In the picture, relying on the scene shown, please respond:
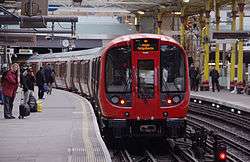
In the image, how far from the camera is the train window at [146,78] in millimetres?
17266

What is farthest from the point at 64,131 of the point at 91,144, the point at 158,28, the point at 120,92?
the point at 158,28

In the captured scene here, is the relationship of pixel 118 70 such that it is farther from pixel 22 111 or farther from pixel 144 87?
pixel 22 111

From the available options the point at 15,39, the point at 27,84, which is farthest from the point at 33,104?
the point at 15,39

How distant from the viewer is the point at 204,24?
1825 inches

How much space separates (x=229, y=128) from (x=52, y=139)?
11554mm

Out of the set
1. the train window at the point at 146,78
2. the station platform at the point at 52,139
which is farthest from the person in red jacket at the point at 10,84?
the train window at the point at 146,78

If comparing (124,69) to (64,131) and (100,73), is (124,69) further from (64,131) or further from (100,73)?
(64,131)

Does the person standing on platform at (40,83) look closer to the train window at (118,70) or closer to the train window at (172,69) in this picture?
the train window at (118,70)

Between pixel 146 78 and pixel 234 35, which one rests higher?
pixel 234 35

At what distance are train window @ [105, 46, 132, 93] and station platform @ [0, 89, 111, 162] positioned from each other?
1116 millimetres

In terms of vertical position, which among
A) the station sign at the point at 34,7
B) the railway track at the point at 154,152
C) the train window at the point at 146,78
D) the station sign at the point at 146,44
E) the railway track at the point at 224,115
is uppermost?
the station sign at the point at 34,7

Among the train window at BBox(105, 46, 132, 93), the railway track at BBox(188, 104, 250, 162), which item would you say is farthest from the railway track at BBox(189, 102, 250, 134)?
the train window at BBox(105, 46, 132, 93)

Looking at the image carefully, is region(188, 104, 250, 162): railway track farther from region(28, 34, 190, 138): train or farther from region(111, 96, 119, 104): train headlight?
region(111, 96, 119, 104): train headlight

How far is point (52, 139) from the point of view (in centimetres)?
1427
